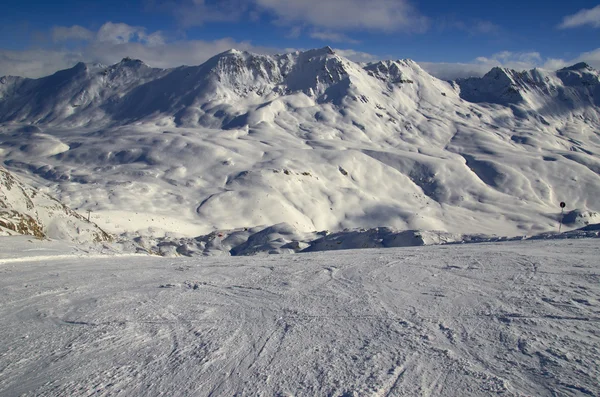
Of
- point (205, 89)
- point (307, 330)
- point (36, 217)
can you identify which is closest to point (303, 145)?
point (205, 89)

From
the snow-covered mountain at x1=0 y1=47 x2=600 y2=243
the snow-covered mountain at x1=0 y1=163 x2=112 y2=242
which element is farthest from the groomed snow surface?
the snow-covered mountain at x1=0 y1=47 x2=600 y2=243

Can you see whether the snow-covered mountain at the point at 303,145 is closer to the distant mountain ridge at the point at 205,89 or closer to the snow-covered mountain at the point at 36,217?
the distant mountain ridge at the point at 205,89

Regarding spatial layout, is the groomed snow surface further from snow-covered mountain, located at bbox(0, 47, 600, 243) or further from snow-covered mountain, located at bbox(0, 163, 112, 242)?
snow-covered mountain, located at bbox(0, 47, 600, 243)

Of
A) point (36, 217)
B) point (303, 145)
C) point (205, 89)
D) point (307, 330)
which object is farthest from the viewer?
point (205, 89)

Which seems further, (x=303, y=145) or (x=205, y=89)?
(x=205, y=89)

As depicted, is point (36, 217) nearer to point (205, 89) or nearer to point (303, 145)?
point (303, 145)

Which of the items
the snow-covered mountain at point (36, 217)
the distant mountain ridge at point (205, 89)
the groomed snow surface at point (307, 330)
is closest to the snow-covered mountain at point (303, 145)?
the distant mountain ridge at point (205, 89)

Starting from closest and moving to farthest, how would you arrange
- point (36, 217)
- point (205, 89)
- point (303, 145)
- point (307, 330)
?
point (307, 330)
point (36, 217)
point (303, 145)
point (205, 89)
